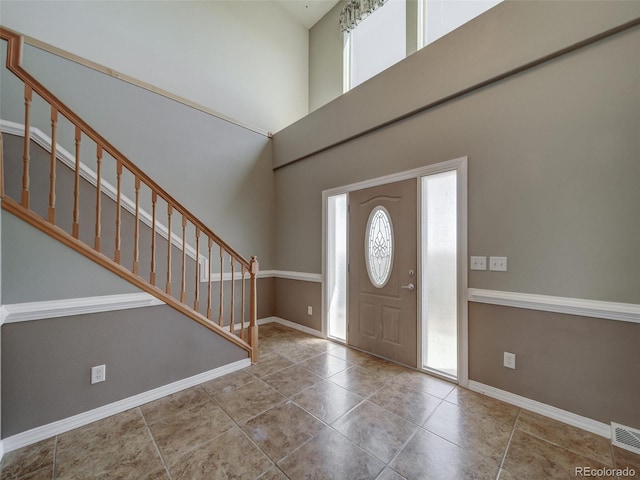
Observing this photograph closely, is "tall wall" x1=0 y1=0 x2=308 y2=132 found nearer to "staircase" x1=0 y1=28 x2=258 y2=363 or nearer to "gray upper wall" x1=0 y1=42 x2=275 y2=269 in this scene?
"gray upper wall" x1=0 y1=42 x2=275 y2=269

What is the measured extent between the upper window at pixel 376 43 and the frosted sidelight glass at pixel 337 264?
204 centimetres

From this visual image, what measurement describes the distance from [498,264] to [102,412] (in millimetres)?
3397

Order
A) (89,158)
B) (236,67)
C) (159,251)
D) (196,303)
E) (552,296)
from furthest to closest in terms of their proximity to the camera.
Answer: (236,67), (159,251), (89,158), (196,303), (552,296)

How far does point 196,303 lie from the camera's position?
2521 mm

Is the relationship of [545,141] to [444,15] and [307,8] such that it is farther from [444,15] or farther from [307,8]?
[307,8]

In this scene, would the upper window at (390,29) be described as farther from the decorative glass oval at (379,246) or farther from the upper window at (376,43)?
the decorative glass oval at (379,246)

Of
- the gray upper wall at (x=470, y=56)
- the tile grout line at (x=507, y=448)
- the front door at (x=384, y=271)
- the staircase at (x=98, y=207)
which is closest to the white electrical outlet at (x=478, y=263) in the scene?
the front door at (x=384, y=271)

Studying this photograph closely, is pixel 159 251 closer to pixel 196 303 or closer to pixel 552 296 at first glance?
pixel 196 303

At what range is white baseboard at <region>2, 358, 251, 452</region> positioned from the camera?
1.68m

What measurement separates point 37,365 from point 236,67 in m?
4.43

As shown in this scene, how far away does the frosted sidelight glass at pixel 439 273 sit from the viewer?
251 centimetres

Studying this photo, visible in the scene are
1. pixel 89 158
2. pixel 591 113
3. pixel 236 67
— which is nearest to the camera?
pixel 591 113

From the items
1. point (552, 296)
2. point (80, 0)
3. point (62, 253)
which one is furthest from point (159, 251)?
point (552, 296)

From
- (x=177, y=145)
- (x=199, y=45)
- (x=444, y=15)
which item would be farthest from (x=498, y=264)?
(x=199, y=45)
